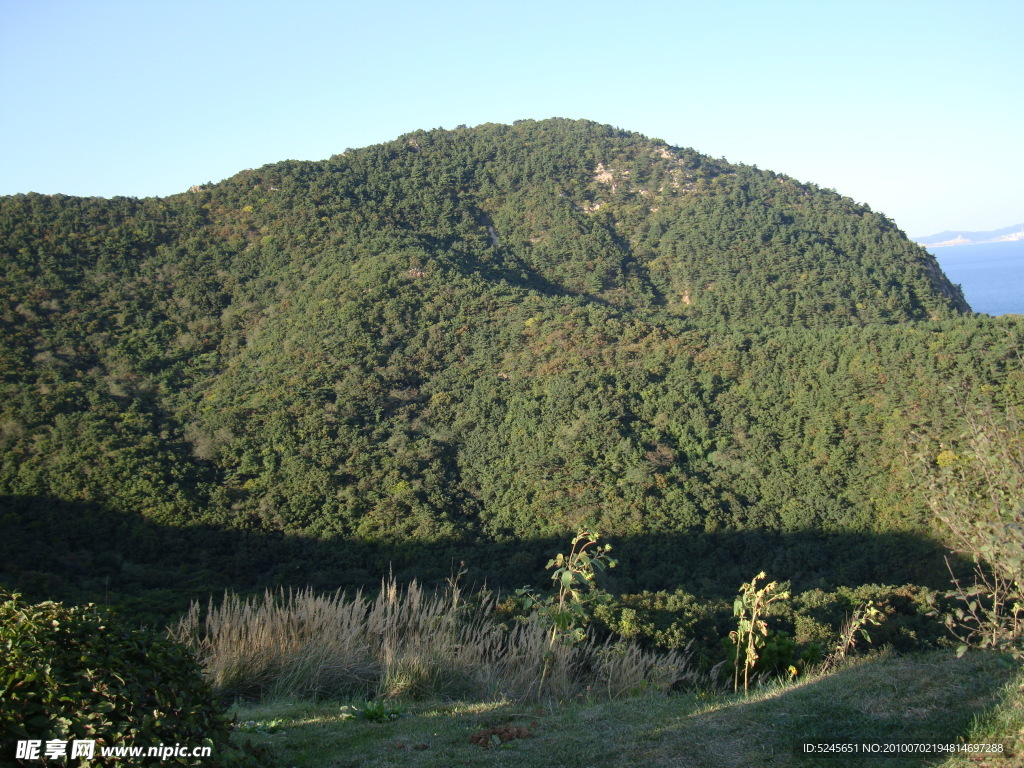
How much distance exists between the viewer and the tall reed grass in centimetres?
525

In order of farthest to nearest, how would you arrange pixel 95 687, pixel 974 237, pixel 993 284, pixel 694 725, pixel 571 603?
pixel 974 237 → pixel 993 284 → pixel 571 603 → pixel 694 725 → pixel 95 687

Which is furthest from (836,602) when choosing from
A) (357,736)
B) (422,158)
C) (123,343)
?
(422,158)

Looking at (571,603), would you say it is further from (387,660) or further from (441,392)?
(441,392)

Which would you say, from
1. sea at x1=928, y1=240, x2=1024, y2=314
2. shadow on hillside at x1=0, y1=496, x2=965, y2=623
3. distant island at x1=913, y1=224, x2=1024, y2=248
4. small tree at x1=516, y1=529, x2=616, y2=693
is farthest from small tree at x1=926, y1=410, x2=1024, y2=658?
distant island at x1=913, y1=224, x2=1024, y2=248

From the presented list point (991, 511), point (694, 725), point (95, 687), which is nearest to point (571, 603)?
point (694, 725)

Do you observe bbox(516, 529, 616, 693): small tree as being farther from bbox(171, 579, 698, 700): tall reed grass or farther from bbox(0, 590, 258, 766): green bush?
bbox(0, 590, 258, 766): green bush

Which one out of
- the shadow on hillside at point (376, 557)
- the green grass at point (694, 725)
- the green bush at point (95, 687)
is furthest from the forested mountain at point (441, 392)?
the green bush at point (95, 687)

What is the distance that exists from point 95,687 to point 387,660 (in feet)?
9.78

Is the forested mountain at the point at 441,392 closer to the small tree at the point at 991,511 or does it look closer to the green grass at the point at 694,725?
the small tree at the point at 991,511

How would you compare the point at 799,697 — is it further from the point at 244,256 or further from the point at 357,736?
→ the point at 244,256

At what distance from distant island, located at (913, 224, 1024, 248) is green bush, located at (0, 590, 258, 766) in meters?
191

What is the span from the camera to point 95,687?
255cm

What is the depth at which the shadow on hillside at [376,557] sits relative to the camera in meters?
16.7

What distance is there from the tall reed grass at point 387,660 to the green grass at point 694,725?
506mm
